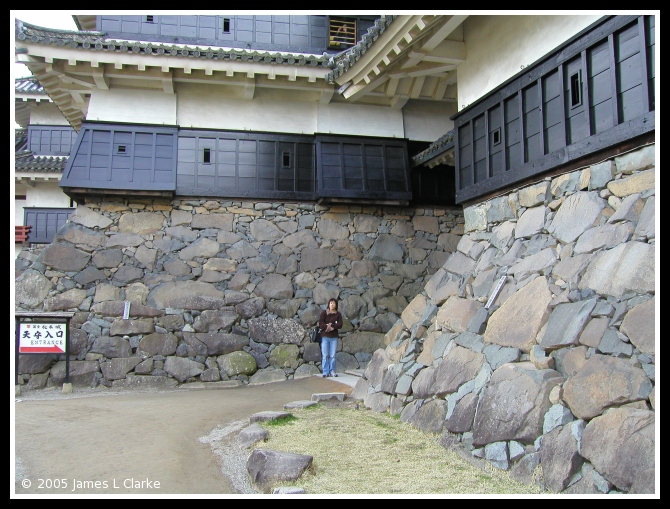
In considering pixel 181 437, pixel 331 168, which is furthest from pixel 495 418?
pixel 331 168

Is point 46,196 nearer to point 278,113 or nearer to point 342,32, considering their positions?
point 278,113

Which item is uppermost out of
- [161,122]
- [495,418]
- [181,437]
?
[161,122]

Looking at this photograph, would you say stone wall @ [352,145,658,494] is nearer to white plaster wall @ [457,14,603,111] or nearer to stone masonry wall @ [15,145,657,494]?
stone masonry wall @ [15,145,657,494]

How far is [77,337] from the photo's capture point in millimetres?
9953

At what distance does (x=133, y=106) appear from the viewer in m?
10.8

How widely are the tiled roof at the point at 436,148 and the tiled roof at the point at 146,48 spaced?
2.47m

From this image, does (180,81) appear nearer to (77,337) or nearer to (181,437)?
(77,337)

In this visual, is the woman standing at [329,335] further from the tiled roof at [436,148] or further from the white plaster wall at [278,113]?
the white plaster wall at [278,113]

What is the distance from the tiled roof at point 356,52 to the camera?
8281 millimetres

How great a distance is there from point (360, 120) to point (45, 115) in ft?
Result: 39.4

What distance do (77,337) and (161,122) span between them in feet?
14.3

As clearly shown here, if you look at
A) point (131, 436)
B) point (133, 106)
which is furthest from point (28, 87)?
point (131, 436)

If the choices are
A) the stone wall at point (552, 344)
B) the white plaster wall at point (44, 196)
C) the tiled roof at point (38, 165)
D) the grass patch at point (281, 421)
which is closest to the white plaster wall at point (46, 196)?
the white plaster wall at point (44, 196)

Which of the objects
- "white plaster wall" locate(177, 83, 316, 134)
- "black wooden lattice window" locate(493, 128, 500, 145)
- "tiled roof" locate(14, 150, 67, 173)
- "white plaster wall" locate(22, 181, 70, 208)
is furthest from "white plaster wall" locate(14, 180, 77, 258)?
"black wooden lattice window" locate(493, 128, 500, 145)
